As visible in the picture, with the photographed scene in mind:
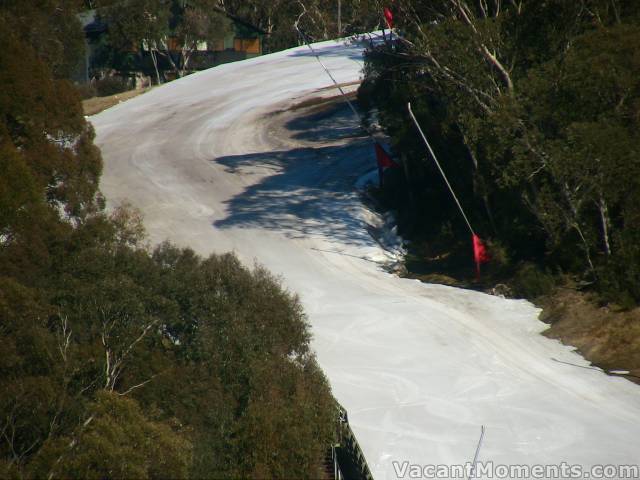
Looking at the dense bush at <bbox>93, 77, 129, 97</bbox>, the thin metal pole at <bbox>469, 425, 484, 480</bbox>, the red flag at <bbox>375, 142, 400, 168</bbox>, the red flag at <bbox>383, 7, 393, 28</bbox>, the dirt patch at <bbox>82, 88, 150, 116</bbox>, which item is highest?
the red flag at <bbox>383, 7, 393, 28</bbox>

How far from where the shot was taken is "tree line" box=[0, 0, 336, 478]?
427 inches

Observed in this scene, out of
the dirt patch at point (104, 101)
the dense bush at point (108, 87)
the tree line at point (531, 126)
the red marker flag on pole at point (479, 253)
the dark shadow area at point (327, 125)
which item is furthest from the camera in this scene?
the dense bush at point (108, 87)

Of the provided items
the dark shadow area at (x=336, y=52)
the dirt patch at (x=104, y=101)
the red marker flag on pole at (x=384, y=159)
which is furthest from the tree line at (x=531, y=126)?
the dark shadow area at (x=336, y=52)

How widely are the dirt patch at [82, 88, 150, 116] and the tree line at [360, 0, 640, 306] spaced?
22265mm

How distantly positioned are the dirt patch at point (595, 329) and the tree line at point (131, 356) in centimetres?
743

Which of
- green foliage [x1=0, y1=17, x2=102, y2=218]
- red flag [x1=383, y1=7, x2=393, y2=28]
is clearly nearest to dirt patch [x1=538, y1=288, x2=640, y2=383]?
red flag [x1=383, y1=7, x2=393, y2=28]

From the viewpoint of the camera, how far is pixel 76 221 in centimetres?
2142

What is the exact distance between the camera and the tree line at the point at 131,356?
1084cm

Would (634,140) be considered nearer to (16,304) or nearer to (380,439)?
(380,439)

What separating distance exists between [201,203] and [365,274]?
302 inches

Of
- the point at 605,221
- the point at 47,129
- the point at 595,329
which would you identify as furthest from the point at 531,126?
the point at 47,129

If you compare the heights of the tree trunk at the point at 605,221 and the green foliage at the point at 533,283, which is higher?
the tree trunk at the point at 605,221

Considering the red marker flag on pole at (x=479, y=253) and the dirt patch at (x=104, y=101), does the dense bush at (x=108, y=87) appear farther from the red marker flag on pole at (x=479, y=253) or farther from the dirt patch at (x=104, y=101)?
the red marker flag on pole at (x=479, y=253)

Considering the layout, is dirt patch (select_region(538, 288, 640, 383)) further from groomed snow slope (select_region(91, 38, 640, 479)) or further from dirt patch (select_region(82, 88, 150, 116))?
dirt patch (select_region(82, 88, 150, 116))
